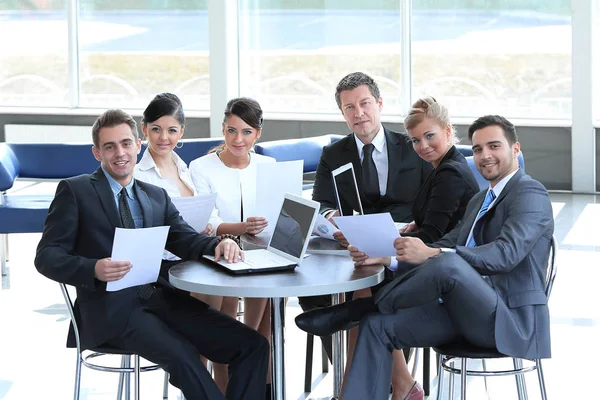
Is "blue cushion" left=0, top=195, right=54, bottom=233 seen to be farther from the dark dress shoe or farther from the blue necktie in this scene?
the blue necktie

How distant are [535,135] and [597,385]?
6093mm

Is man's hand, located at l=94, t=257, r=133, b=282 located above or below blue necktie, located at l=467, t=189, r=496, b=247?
below

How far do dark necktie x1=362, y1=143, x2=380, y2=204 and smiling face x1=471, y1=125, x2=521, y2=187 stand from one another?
0.88 metres

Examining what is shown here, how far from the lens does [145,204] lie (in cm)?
356

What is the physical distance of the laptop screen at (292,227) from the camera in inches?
130

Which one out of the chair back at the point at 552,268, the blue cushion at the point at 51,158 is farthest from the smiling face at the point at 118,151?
the blue cushion at the point at 51,158

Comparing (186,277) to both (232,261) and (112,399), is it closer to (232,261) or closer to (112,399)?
(232,261)

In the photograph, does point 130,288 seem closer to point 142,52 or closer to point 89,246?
point 89,246

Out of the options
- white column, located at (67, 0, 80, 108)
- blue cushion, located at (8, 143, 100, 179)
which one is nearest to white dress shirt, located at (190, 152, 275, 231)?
blue cushion, located at (8, 143, 100, 179)

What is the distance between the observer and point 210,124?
11.4 metres

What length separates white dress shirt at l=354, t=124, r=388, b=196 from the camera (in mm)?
4283

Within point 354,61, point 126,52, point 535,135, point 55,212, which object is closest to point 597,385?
point 55,212

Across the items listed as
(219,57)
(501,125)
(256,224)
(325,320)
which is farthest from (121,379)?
(219,57)

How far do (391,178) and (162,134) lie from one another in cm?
105
